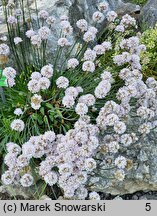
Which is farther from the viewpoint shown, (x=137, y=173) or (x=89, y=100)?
(x=137, y=173)

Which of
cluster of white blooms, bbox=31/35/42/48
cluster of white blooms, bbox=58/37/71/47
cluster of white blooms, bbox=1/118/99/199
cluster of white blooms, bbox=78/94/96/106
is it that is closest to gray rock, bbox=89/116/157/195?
cluster of white blooms, bbox=1/118/99/199

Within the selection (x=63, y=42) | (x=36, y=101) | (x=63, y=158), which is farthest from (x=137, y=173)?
(x=63, y=42)

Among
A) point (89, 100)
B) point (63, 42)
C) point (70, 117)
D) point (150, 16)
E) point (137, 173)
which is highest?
point (63, 42)

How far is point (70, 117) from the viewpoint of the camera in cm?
443

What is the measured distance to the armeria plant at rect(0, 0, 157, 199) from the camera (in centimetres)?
376

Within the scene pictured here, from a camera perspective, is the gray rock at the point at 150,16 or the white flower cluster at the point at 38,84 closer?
the white flower cluster at the point at 38,84

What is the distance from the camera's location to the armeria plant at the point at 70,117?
12.3ft

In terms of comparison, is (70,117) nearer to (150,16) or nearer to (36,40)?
(36,40)

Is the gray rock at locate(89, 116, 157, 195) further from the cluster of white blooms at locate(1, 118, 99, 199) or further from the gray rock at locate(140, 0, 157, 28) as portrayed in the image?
the gray rock at locate(140, 0, 157, 28)

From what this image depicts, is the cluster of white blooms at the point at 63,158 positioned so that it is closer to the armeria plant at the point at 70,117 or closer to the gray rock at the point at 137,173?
the armeria plant at the point at 70,117

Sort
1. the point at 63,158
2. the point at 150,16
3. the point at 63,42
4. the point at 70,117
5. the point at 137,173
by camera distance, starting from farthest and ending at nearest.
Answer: the point at 150,16, the point at 70,117, the point at 63,42, the point at 137,173, the point at 63,158

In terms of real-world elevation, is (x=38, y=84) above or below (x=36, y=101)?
above

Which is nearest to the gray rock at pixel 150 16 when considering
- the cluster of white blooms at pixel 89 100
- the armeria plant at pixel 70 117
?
the armeria plant at pixel 70 117

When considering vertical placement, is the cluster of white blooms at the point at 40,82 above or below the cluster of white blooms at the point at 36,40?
below
